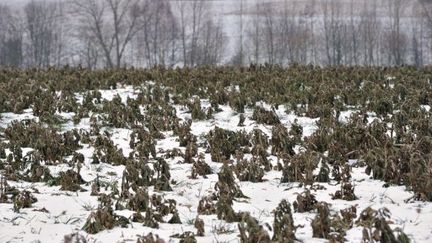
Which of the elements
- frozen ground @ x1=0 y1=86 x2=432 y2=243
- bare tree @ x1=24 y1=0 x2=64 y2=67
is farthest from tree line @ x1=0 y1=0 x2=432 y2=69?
frozen ground @ x1=0 y1=86 x2=432 y2=243

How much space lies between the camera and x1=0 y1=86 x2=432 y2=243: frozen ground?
5.20m

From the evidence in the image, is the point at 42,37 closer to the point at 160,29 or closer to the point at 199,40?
the point at 160,29

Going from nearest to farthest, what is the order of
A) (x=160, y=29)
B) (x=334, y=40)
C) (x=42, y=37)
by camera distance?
(x=334, y=40) < (x=42, y=37) < (x=160, y=29)

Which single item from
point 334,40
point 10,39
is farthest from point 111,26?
point 334,40

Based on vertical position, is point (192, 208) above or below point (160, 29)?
below

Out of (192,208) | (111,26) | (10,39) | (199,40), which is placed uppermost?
(111,26)

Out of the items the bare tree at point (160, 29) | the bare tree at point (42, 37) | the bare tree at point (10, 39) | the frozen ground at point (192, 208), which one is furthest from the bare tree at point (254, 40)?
the frozen ground at point (192, 208)

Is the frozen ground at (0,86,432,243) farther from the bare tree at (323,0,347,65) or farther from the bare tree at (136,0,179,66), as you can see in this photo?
the bare tree at (136,0,179,66)

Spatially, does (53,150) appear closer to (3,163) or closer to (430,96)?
(3,163)

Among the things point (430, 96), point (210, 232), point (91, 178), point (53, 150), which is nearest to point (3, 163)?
point (53, 150)

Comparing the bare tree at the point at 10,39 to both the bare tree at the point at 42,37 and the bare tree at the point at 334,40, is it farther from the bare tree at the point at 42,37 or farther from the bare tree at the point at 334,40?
the bare tree at the point at 334,40

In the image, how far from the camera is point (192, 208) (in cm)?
618

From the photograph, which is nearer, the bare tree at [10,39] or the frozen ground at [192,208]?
the frozen ground at [192,208]

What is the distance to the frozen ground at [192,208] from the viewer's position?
17.1 feet
